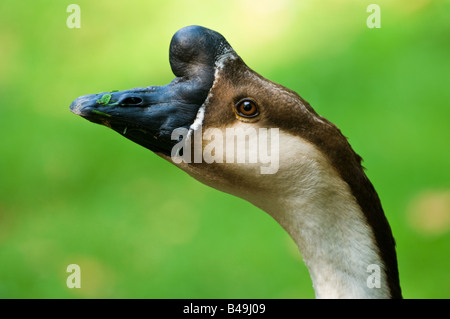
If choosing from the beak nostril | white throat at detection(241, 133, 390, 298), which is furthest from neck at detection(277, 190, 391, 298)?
the beak nostril

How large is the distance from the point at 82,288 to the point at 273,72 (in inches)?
140

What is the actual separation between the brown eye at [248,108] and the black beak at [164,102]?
0.17 m

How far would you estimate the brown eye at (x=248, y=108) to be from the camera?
287 cm

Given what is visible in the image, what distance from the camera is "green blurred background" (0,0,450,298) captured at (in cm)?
632

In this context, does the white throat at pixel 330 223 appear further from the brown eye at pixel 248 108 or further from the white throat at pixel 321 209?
the brown eye at pixel 248 108

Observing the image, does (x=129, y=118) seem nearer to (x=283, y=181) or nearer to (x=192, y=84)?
(x=192, y=84)

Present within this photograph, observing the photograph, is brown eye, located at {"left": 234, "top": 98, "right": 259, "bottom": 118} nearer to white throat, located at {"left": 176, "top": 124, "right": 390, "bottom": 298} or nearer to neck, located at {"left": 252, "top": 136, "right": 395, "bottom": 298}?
white throat, located at {"left": 176, "top": 124, "right": 390, "bottom": 298}

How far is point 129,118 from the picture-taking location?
2838 mm

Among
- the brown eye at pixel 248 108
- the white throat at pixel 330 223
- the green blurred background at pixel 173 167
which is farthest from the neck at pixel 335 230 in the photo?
the green blurred background at pixel 173 167

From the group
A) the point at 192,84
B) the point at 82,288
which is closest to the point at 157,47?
the point at 82,288

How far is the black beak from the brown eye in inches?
6.6

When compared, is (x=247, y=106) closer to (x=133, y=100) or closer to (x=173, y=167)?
(x=133, y=100)

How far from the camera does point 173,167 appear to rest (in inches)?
296

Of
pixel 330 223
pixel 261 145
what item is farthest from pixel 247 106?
pixel 330 223
